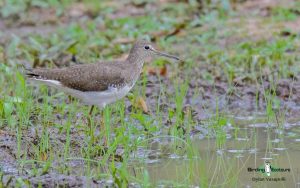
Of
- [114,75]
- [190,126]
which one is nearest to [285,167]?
[190,126]

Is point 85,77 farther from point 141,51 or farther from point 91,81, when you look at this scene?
point 141,51

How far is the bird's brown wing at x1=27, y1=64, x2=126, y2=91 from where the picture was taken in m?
7.99

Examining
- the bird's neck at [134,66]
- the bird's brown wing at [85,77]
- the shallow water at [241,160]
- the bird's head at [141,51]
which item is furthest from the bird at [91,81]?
the shallow water at [241,160]

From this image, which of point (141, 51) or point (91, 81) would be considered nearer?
point (91, 81)

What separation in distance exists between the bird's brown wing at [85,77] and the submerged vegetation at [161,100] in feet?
0.97

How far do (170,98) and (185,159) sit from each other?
2315 millimetres

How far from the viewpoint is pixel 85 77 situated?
8055mm

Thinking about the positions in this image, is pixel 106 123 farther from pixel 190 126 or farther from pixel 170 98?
pixel 170 98

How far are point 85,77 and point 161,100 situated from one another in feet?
4.89

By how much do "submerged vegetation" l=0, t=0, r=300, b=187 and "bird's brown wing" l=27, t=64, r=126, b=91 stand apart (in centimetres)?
30

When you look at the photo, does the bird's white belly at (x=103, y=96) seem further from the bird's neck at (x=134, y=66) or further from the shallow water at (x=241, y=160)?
the shallow water at (x=241, y=160)

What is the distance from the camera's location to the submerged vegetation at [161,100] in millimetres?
6664

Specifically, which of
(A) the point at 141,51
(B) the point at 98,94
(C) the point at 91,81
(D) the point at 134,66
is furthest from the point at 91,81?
(A) the point at 141,51

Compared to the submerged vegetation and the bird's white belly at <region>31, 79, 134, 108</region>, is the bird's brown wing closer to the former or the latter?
the bird's white belly at <region>31, 79, 134, 108</region>
